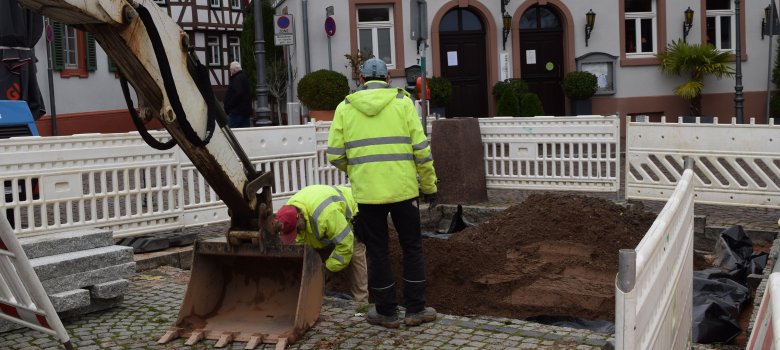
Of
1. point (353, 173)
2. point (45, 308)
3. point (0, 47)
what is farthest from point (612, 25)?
point (45, 308)

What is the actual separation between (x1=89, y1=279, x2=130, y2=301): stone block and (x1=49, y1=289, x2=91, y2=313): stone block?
0.13 metres

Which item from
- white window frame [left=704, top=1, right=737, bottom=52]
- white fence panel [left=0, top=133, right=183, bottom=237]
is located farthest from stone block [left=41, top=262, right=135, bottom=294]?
white window frame [left=704, top=1, right=737, bottom=52]

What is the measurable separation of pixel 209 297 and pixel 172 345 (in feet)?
1.69

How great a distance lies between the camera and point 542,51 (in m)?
24.2

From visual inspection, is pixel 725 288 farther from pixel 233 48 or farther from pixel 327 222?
pixel 233 48

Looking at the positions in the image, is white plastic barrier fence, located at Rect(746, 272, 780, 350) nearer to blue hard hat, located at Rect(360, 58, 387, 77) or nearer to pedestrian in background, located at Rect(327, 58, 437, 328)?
pedestrian in background, located at Rect(327, 58, 437, 328)

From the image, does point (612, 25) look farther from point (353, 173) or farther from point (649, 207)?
point (353, 173)

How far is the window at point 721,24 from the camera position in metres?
24.5

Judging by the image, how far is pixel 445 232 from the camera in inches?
452

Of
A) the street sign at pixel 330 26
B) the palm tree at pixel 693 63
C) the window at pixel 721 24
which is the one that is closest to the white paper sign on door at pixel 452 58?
the street sign at pixel 330 26

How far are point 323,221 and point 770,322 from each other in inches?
188

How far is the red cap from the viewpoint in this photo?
22.6ft

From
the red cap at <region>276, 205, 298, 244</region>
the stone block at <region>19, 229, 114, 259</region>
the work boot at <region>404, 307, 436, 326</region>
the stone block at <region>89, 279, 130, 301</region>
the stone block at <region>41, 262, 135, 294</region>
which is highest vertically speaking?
the red cap at <region>276, 205, 298, 244</region>

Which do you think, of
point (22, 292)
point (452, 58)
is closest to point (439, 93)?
point (452, 58)
